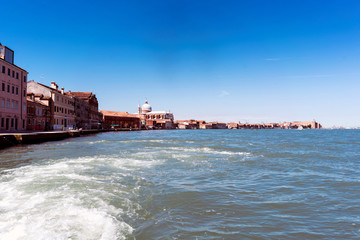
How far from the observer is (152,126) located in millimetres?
185875

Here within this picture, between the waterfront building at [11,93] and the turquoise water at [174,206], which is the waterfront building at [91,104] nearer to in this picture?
the waterfront building at [11,93]

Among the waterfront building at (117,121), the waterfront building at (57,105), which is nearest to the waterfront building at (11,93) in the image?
the waterfront building at (57,105)

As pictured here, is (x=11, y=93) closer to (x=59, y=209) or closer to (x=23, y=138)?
(x=23, y=138)

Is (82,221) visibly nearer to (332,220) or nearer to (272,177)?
(332,220)

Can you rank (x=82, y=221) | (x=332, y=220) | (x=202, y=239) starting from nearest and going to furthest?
1. (x=202, y=239)
2. (x=82, y=221)
3. (x=332, y=220)

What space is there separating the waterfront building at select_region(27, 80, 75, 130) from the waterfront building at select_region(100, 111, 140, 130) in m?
58.0

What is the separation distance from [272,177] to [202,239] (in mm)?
8608

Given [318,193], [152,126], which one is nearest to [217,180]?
[318,193]

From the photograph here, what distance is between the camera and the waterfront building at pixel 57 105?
2302 inches

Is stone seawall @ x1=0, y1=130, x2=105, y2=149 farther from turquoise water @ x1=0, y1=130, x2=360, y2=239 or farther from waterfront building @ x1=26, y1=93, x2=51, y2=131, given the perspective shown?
turquoise water @ x1=0, y1=130, x2=360, y2=239

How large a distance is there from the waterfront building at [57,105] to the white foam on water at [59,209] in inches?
2087

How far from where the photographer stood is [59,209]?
723 centimetres

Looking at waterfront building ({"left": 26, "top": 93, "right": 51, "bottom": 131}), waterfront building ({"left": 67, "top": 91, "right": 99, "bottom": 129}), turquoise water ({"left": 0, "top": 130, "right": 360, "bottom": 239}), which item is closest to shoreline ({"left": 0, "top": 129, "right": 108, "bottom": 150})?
waterfront building ({"left": 26, "top": 93, "right": 51, "bottom": 131})

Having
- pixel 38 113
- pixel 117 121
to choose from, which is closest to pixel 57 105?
pixel 38 113
